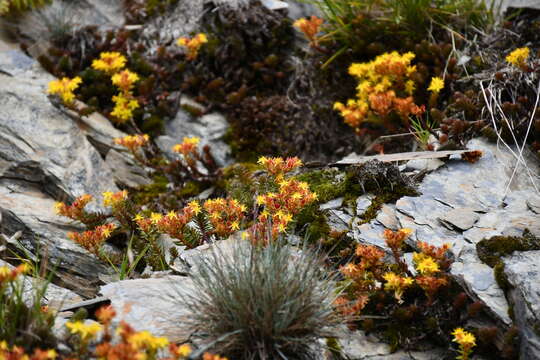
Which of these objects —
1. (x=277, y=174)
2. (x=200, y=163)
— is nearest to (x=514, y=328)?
(x=277, y=174)

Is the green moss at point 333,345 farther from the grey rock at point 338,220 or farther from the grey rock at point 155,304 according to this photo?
the grey rock at point 338,220

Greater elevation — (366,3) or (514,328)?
(366,3)

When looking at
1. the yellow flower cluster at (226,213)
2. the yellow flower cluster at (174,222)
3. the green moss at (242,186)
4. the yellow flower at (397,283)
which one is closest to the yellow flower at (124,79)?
the green moss at (242,186)

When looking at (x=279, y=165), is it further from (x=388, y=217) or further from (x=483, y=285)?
(x=483, y=285)

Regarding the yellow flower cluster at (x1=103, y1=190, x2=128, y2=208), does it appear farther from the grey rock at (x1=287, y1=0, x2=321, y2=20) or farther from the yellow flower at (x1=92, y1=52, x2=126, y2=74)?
the grey rock at (x1=287, y1=0, x2=321, y2=20)

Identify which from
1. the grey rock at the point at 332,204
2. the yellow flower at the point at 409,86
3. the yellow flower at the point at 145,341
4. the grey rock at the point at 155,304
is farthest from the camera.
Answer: the yellow flower at the point at 409,86

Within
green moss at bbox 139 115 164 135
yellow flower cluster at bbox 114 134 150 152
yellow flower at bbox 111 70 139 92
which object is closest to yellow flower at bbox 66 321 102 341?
yellow flower cluster at bbox 114 134 150 152

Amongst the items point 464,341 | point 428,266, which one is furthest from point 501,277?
point 464,341

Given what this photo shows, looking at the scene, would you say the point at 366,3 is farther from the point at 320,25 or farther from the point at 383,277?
the point at 383,277
